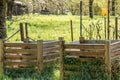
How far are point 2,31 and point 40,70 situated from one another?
7.24 m

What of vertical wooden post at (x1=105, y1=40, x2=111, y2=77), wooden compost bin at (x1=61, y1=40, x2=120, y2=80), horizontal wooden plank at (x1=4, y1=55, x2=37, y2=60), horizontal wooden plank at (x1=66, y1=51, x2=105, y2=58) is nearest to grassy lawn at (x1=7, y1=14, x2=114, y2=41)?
horizontal wooden plank at (x1=4, y1=55, x2=37, y2=60)

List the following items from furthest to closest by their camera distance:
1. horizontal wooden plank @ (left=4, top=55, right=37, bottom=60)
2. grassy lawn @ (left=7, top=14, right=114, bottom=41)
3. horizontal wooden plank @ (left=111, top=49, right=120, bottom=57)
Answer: grassy lawn @ (left=7, top=14, right=114, bottom=41) → horizontal wooden plank @ (left=4, top=55, right=37, bottom=60) → horizontal wooden plank @ (left=111, top=49, right=120, bottom=57)

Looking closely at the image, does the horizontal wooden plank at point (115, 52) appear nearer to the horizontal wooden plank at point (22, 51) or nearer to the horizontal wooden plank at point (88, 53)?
the horizontal wooden plank at point (88, 53)

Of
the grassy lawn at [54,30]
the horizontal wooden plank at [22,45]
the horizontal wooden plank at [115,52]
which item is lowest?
the grassy lawn at [54,30]

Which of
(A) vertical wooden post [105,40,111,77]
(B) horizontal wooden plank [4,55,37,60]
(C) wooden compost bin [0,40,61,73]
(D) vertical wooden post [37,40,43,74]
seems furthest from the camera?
(B) horizontal wooden plank [4,55,37,60]

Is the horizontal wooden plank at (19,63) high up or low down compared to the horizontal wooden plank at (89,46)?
down

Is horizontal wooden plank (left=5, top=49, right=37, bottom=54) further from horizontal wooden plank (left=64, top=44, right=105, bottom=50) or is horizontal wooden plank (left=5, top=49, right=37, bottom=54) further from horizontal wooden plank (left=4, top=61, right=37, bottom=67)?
horizontal wooden plank (left=64, top=44, right=105, bottom=50)

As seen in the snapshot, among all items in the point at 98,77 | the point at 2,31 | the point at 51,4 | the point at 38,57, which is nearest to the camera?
the point at 98,77

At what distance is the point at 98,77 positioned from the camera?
862cm

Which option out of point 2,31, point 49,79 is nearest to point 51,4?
point 2,31

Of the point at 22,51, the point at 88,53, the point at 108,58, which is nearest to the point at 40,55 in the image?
the point at 22,51

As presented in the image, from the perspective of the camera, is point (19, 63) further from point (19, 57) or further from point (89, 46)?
point (89, 46)

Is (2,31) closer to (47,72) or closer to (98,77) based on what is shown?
(47,72)

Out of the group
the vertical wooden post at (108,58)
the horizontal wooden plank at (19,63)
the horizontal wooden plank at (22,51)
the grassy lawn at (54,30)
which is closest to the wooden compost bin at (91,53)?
the vertical wooden post at (108,58)
